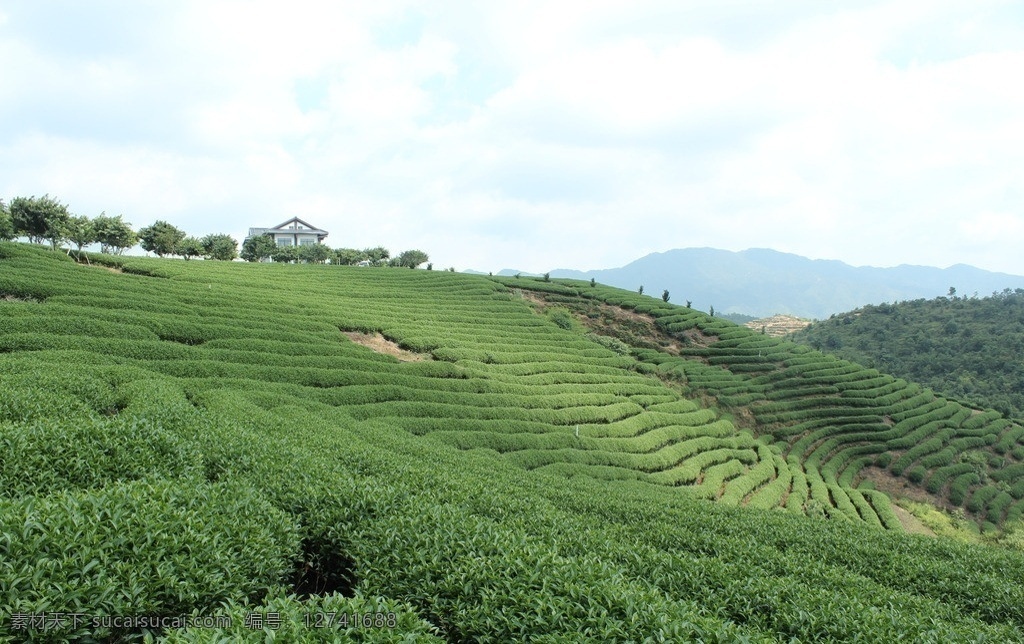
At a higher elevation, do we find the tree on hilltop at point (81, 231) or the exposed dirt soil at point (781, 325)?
the tree on hilltop at point (81, 231)

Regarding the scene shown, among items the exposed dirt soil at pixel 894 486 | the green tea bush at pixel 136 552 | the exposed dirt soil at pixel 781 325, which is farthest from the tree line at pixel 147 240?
the exposed dirt soil at pixel 781 325

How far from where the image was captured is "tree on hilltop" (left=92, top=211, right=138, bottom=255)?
4050 cm

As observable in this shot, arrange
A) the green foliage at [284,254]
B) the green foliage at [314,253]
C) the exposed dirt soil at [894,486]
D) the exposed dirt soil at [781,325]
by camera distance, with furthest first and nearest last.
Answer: the exposed dirt soil at [781,325], the green foliage at [314,253], the green foliage at [284,254], the exposed dirt soil at [894,486]

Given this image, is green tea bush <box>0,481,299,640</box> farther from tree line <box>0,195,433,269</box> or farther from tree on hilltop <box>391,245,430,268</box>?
tree on hilltop <box>391,245,430,268</box>

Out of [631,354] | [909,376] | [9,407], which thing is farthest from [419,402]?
[909,376]

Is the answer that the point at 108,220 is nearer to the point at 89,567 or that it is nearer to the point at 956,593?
the point at 89,567

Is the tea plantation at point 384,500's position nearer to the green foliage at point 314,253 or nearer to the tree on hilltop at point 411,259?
the green foliage at point 314,253

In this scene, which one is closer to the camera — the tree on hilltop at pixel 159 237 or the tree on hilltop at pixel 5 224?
the tree on hilltop at pixel 5 224

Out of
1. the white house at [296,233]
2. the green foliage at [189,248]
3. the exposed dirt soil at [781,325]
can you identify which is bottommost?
the exposed dirt soil at [781,325]

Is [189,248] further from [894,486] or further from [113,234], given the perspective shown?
[894,486]

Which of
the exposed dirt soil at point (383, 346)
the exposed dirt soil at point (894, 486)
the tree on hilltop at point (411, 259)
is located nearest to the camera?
the exposed dirt soil at point (383, 346)

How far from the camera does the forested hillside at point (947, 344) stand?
5356 cm

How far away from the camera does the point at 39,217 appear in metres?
36.0

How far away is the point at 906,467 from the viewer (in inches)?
1393
